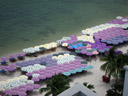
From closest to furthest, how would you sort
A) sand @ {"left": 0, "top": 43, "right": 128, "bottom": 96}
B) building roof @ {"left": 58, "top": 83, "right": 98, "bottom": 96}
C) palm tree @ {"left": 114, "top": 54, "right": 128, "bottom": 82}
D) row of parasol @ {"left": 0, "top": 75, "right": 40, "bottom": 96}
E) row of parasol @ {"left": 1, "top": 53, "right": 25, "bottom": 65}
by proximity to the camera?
building roof @ {"left": 58, "top": 83, "right": 98, "bottom": 96} → palm tree @ {"left": 114, "top": 54, "right": 128, "bottom": 82} → row of parasol @ {"left": 0, "top": 75, "right": 40, "bottom": 96} → sand @ {"left": 0, "top": 43, "right": 128, "bottom": 96} → row of parasol @ {"left": 1, "top": 53, "right": 25, "bottom": 65}

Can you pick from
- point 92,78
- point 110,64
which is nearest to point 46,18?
point 92,78

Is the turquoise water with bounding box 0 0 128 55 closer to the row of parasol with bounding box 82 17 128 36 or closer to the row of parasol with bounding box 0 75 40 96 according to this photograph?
the row of parasol with bounding box 82 17 128 36

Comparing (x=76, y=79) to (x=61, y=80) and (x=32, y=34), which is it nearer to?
(x=61, y=80)

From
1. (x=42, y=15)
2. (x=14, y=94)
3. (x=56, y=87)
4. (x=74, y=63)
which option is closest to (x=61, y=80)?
(x=56, y=87)

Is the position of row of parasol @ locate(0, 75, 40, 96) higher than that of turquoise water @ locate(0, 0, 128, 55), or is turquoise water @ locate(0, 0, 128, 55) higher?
turquoise water @ locate(0, 0, 128, 55)

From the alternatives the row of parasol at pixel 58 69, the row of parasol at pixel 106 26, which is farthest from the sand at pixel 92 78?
the row of parasol at pixel 106 26

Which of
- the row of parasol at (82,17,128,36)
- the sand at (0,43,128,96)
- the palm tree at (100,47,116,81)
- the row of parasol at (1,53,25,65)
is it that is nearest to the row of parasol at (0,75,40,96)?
the sand at (0,43,128,96)

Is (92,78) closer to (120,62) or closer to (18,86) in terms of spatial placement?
(120,62)

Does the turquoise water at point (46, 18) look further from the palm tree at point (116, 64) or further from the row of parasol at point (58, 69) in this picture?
the palm tree at point (116, 64)

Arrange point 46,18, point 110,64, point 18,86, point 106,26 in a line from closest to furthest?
point 110,64
point 18,86
point 106,26
point 46,18
